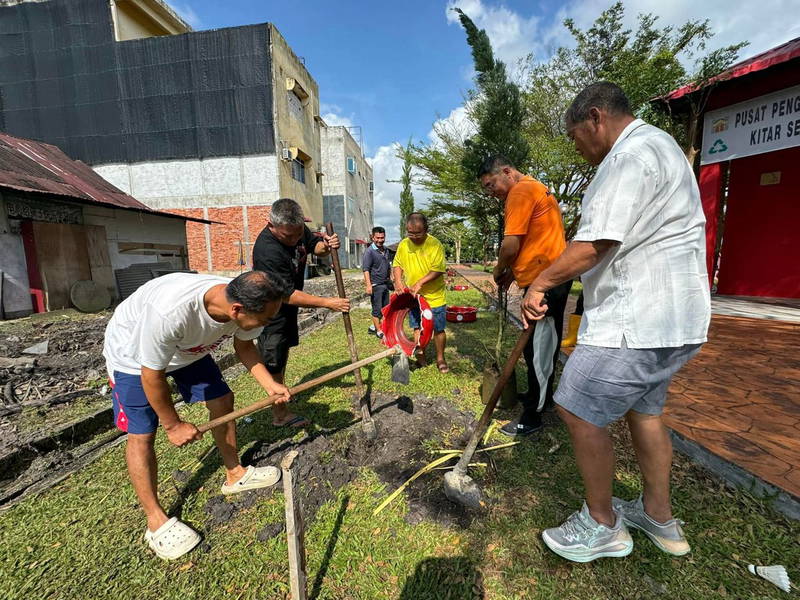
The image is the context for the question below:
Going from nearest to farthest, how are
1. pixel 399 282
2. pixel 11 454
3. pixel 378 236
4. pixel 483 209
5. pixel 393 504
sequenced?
pixel 393 504, pixel 11 454, pixel 399 282, pixel 378 236, pixel 483 209

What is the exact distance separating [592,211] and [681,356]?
2.55ft

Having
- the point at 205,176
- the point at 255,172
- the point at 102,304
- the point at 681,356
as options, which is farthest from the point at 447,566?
the point at 205,176

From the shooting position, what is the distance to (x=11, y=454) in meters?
2.83

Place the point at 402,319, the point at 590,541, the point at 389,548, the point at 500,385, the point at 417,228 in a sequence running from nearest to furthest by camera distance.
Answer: the point at 590,541 < the point at 389,548 < the point at 500,385 < the point at 417,228 < the point at 402,319

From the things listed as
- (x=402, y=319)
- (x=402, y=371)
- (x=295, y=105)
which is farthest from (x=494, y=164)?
(x=295, y=105)

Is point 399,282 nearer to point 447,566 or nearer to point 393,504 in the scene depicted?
point 393,504

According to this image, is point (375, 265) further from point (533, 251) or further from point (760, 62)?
point (760, 62)

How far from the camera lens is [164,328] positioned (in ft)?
6.08

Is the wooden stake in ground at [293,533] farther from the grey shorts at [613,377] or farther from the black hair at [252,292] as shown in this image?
the grey shorts at [613,377]

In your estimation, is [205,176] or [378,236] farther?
[205,176]

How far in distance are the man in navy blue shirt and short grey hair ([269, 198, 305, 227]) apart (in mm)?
3412

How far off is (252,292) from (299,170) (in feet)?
73.8

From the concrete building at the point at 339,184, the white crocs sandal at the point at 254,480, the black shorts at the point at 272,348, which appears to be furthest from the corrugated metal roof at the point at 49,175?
the concrete building at the point at 339,184

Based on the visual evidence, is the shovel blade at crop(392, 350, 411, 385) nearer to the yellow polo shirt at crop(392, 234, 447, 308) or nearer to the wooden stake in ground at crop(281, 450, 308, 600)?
the yellow polo shirt at crop(392, 234, 447, 308)
